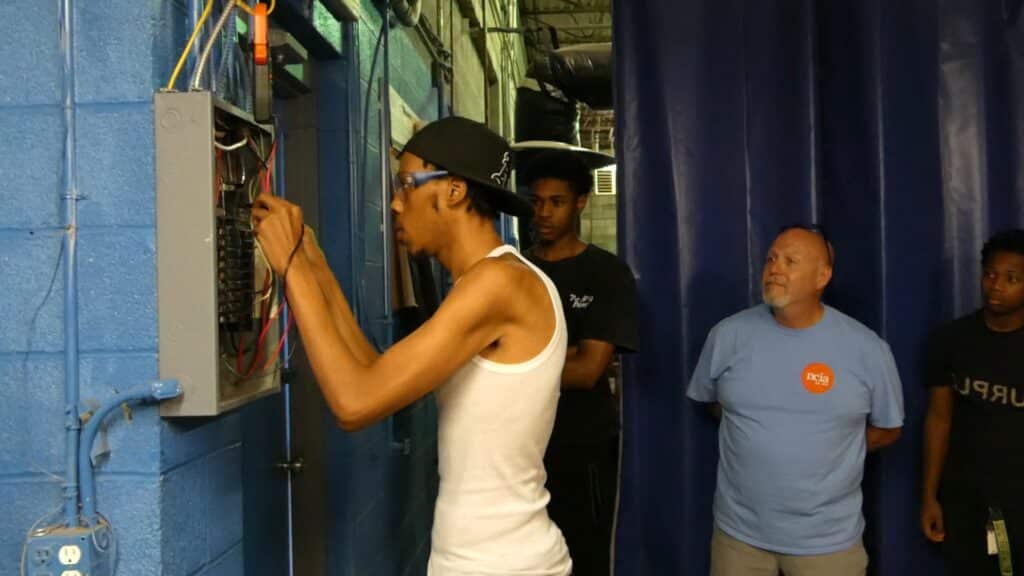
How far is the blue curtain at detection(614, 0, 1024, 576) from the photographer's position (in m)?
2.48

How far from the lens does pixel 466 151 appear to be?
1338 millimetres

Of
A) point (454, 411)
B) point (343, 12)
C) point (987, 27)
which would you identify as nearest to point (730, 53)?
point (987, 27)

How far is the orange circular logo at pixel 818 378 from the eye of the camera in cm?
218

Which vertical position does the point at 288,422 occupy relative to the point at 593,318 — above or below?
below

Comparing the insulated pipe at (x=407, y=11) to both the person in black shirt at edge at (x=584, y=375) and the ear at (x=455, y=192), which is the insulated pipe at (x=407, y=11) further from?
the ear at (x=455, y=192)

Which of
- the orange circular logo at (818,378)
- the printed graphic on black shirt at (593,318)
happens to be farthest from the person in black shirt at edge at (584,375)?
the orange circular logo at (818,378)

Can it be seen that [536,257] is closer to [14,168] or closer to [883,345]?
[883,345]

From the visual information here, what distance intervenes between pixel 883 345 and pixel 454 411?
56.9 inches

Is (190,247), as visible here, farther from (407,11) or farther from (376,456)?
(407,11)

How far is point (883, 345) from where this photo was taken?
7.37 feet

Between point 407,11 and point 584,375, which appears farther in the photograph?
point 407,11

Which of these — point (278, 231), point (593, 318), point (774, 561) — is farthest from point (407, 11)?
point (774, 561)

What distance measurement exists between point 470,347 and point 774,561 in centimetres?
140

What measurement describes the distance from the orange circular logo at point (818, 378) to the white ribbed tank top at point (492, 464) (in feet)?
3.61
